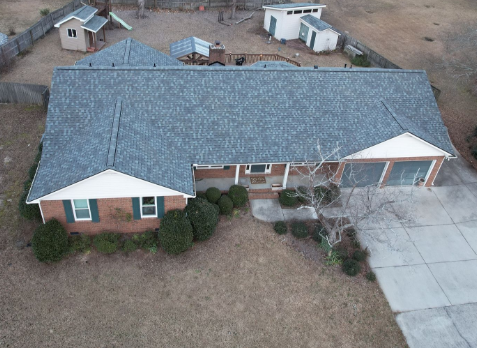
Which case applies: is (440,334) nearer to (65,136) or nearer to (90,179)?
(90,179)

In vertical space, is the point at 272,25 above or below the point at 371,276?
above

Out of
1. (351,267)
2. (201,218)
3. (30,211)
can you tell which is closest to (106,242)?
(30,211)

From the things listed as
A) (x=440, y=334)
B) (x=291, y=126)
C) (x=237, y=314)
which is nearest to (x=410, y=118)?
(x=291, y=126)

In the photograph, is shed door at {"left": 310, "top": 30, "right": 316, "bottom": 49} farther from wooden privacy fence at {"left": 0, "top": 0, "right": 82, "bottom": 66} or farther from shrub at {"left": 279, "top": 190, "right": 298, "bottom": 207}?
wooden privacy fence at {"left": 0, "top": 0, "right": 82, "bottom": 66}

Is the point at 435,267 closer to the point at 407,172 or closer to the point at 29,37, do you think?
the point at 407,172

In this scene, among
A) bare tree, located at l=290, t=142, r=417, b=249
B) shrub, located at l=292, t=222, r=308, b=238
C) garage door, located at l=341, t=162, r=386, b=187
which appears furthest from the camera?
garage door, located at l=341, t=162, r=386, b=187

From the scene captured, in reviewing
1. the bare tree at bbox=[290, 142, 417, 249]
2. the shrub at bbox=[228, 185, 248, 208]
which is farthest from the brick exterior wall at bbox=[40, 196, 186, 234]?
the bare tree at bbox=[290, 142, 417, 249]

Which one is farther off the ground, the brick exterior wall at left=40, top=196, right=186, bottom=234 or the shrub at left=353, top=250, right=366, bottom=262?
the brick exterior wall at left=40, top=196, right=186, bottom=234
